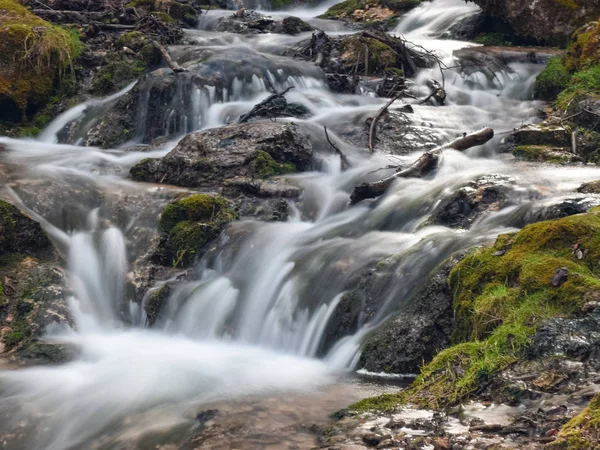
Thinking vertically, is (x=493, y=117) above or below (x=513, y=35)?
below

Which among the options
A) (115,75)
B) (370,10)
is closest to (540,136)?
(115,75)

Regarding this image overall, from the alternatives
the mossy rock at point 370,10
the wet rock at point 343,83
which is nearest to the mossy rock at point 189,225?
the wet rock at point 343,83

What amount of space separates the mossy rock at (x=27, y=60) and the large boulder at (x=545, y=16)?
408 inches

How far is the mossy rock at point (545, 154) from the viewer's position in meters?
8.93

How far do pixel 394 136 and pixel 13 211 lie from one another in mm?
5955

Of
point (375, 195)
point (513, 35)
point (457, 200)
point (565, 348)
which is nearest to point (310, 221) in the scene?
point (375, 195)

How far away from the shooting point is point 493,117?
11648mm

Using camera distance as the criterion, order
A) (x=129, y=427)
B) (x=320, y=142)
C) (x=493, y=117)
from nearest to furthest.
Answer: (x=129, y=427) < (x=320, y=142) < (x=493, y=117)

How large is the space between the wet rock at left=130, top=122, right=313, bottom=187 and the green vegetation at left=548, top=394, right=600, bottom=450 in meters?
6.84

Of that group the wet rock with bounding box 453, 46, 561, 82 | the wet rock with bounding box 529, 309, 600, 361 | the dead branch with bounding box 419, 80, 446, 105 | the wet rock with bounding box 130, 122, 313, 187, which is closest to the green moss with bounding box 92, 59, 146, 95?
the wet rock with bounding box 130, 122, 313, 187

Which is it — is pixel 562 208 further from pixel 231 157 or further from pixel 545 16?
pixel 545 16

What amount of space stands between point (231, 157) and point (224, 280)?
284 centimetres

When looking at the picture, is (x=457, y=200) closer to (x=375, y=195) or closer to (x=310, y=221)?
(x=375, y=195)

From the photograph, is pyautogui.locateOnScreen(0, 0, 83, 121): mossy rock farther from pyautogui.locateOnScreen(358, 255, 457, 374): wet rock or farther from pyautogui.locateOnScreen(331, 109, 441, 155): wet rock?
pyautogui.locateOnScreen(358, 255, 457, 374): wet rock
